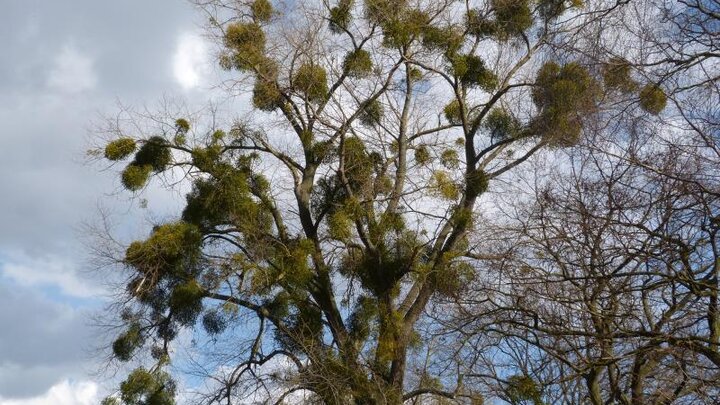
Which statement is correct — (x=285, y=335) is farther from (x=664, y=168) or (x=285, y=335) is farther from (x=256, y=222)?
(x=664, y=168)

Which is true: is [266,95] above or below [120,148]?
above

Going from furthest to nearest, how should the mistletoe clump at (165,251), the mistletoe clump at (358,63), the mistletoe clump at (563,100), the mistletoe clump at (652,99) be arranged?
the mistletoe clump at (358,63)
the mistletoe clump at (165,251)
the mistletoe clump at (563,100)
the mistletoe clump at (652,99)

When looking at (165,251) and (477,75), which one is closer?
(165,251)

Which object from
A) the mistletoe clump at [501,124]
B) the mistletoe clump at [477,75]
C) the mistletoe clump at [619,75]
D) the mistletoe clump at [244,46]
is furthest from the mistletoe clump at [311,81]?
the mistletoe clump at [619,75]

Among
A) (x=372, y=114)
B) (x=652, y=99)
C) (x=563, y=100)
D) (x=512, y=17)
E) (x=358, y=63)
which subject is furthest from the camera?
(x=372, y=114)

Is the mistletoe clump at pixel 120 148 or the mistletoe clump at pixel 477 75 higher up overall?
the mistletoe clump at pixel 477 75

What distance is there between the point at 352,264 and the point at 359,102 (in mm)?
1927

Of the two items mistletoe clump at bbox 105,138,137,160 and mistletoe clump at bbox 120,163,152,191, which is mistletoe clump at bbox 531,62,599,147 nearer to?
mistletoe clump at bbox 120,163,152,191

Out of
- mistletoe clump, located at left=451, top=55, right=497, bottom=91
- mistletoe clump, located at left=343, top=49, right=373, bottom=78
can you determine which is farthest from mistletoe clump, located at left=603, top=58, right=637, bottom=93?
mistletoe clump, located at left=343, top=49, right=373, bottom=78

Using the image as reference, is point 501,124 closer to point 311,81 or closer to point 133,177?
point 311,81

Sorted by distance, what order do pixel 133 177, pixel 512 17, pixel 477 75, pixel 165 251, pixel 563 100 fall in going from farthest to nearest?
pixel 477 75 < pixel 133 177 < pixel 512 17 < pixel 165 251 < pixel 563 100

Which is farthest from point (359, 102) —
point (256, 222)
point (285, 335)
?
point (285, 335)

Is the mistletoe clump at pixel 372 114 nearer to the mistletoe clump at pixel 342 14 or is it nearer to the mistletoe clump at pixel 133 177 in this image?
the mistletoe clump at pixel 342 14

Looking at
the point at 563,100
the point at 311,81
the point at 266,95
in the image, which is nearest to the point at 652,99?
the point at 563,100
